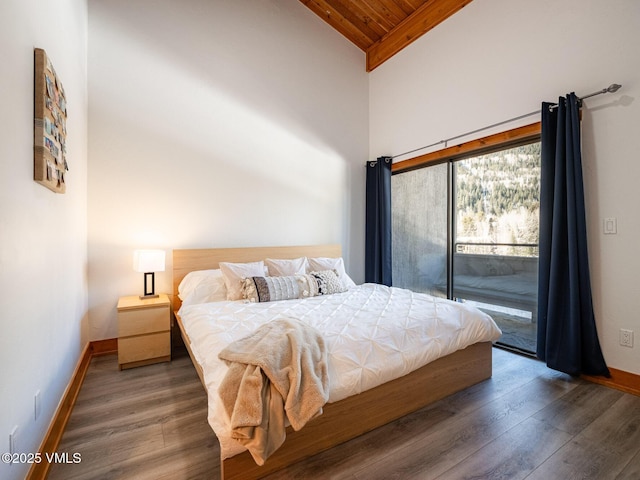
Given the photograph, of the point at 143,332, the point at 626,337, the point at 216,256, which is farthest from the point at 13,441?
the point at 626,337

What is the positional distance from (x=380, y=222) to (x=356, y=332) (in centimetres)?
254

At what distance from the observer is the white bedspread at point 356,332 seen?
1.50 meters

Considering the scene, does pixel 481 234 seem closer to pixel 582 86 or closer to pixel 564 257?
pixel 564 257

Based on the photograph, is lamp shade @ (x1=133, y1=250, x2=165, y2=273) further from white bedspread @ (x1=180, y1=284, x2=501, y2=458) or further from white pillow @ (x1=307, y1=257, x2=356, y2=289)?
white pillow @ (x1=307, y1=257, x2=356, y2=289)

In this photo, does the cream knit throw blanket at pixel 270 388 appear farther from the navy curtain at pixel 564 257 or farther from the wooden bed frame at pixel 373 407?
the navy curtain at pixel 564 257

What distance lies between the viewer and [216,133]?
3332mm

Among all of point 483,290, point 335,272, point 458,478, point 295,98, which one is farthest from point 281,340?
point 295,98

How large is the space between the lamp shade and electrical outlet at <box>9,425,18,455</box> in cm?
163

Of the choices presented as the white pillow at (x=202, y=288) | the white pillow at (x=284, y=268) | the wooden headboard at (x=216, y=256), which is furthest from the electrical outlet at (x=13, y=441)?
the white pillow at (x=284, y=268)

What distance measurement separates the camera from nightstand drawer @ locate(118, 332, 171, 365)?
2494 millimetres

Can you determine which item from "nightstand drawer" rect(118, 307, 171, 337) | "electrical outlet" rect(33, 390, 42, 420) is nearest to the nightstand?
"nightstand drawer" rect(118, 307, 171, 337)

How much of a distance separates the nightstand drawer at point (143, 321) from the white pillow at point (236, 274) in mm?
557

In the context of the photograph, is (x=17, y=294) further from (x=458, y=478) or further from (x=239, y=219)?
(x=239, y=219)

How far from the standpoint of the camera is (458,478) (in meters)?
1.37
